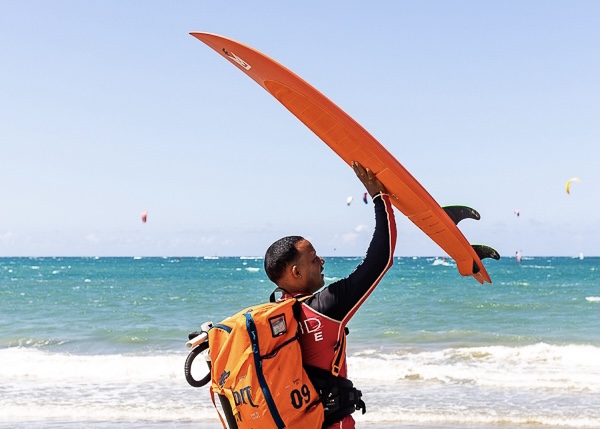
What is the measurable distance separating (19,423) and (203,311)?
1511 cm

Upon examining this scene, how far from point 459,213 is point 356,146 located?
56 cm

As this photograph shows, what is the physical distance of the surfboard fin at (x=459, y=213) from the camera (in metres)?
2.90

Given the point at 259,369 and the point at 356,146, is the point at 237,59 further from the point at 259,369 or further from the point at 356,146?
the point at 259,369

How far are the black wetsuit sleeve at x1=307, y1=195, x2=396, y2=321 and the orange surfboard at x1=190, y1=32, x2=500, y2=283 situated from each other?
0.45m

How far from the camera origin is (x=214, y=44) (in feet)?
9.58

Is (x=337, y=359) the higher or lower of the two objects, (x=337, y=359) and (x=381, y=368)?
the higher

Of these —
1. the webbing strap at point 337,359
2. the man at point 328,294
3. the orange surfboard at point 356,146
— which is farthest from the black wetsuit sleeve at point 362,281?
the orange surfboard at point 356,146

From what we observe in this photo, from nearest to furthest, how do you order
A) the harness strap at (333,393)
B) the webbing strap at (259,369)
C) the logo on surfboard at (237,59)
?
1. the webbing strap at (259,369)
2. the harness strap at (333,393)
3. the logo on surfboard at (237,59)

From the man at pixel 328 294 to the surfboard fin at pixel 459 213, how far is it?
0.78m

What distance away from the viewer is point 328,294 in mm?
2037

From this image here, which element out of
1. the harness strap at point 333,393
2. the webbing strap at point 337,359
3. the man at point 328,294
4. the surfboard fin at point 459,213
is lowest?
the harness strap at point 333,393

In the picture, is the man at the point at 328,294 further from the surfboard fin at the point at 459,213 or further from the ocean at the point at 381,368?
the ocean at the point at 381,368

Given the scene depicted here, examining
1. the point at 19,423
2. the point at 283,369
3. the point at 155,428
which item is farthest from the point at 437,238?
the point at 19,423

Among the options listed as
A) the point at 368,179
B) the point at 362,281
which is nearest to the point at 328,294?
the point at 362,281
